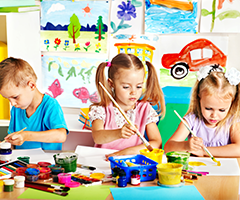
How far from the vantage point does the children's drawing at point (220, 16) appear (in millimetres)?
1885

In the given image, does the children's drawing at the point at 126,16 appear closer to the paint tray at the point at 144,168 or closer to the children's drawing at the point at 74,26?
the children's drawing at the point at 74,26

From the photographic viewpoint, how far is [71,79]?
2098 mm

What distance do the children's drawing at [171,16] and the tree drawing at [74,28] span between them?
0.49 meters

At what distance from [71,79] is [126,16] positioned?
0.60 m

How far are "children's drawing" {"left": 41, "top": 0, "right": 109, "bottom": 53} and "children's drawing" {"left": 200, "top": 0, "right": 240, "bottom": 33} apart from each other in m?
0.68

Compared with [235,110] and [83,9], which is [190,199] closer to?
[235,110]

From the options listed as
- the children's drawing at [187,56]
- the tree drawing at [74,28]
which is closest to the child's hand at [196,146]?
the children's drawing at [187,56]

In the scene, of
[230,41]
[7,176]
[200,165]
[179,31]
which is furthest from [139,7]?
[7,176]

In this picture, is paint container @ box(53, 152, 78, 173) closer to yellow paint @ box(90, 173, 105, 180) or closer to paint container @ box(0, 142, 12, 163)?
yellow paint @ box(90, 173, 105, 180)

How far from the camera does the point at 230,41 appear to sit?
6.30ft

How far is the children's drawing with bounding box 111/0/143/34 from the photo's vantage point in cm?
198

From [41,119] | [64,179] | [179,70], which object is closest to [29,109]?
[41,119]

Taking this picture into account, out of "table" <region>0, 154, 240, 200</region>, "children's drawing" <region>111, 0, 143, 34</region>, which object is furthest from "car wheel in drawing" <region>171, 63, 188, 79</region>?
"table" <region>0, 154, 240, 200</region>

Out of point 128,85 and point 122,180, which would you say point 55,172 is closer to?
point 122,180
